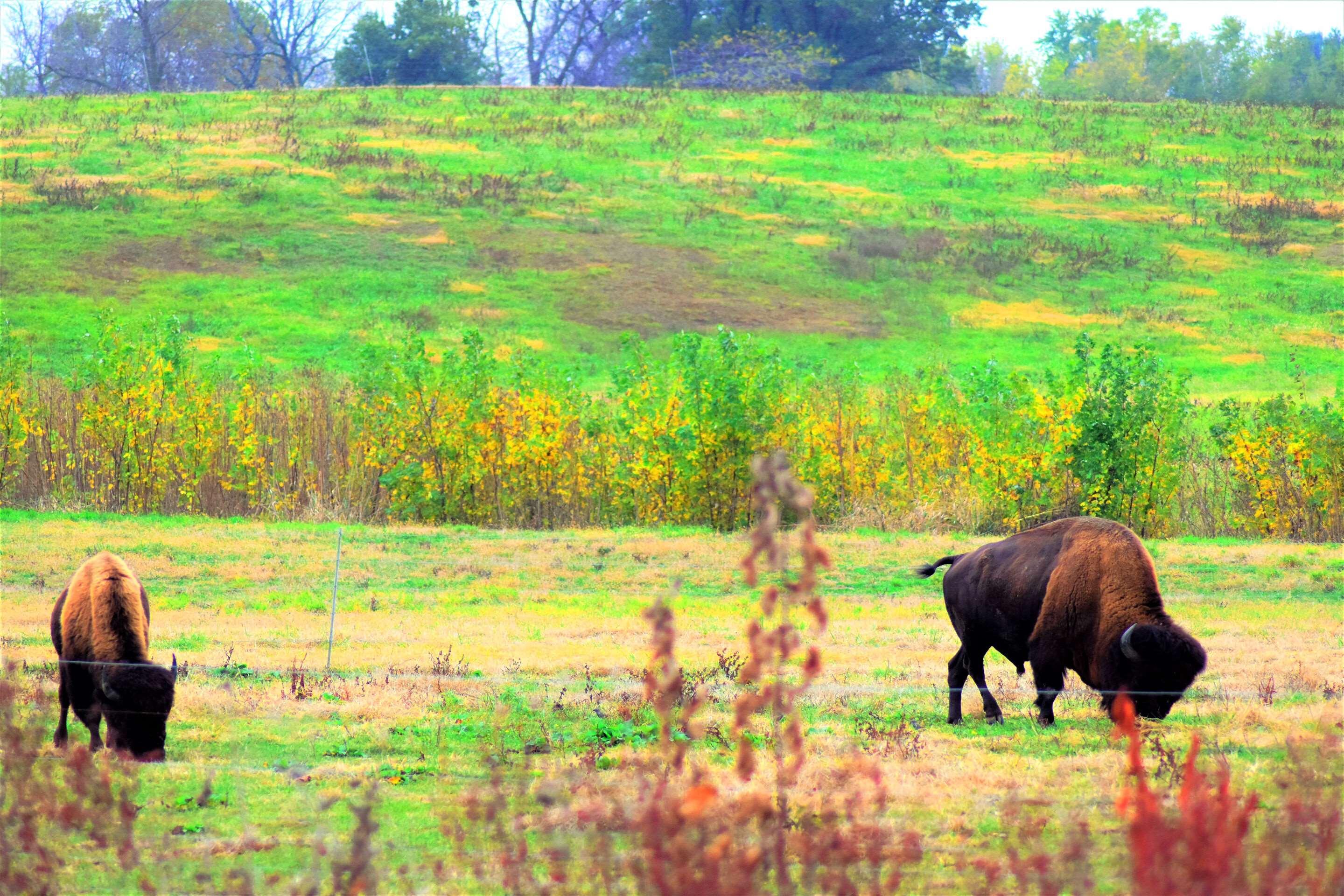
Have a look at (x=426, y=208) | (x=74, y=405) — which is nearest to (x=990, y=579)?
(x=74, y=405)

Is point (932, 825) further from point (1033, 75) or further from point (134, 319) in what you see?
point (1033, 75)

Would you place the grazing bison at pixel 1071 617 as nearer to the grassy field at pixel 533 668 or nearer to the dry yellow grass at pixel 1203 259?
the grassy field at pixel 533 668

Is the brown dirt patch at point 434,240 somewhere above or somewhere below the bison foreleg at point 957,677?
above

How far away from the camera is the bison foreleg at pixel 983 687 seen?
32.9ft

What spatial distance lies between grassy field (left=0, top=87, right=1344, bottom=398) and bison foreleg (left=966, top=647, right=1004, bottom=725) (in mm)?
27070

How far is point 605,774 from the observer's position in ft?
27.4

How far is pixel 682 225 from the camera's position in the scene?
172ft

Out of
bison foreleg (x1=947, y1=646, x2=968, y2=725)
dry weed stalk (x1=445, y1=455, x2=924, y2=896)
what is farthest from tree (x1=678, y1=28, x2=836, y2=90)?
dry weed stalk (x1=445, y1=455, x2=924, y2=896)

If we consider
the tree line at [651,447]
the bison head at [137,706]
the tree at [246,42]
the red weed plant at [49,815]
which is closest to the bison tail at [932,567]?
the bison head at [137,706]

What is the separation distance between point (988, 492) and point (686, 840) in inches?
721

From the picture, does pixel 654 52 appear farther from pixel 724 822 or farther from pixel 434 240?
pixel 724 822

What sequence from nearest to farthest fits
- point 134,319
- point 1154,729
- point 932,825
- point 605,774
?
point 932,825 → point 605,774 → point 1154,729 → point 134,319

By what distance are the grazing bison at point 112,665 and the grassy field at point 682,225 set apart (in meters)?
27.5

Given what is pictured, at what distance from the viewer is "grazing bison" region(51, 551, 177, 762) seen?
27.1 feet
